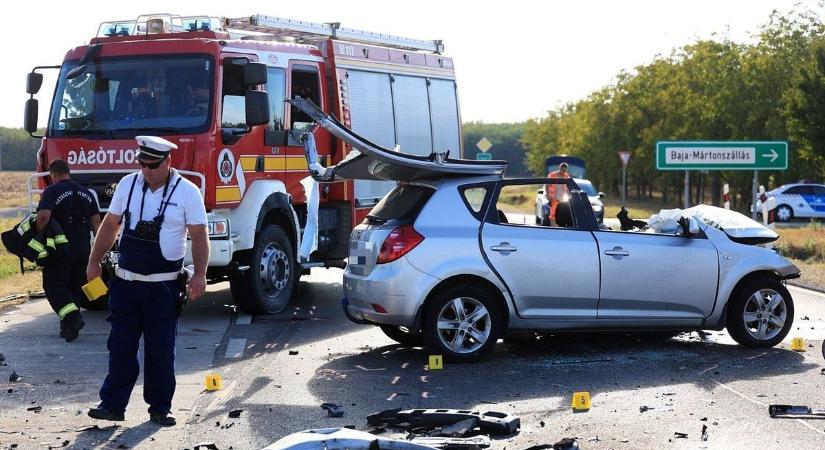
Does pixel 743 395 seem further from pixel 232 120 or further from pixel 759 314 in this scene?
pixel 232 120

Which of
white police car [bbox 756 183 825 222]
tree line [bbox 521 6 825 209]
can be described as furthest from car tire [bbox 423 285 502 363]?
tree line [bbox 521 6 825 209]

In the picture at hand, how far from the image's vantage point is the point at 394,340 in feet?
39.1

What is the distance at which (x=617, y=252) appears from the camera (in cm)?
1087

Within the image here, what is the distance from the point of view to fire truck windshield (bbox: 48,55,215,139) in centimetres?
1328

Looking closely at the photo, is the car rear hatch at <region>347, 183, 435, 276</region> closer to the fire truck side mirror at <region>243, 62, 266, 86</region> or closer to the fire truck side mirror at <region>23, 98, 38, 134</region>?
the fire truck side mirror at <region>243, 62, 266, 86</region>

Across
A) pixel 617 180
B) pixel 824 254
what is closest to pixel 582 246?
pixel 824 254

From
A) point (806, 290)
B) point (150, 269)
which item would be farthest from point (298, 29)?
point (150, 269)

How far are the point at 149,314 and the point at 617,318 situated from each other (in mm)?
4445

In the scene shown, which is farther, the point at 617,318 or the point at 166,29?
the point at 166,29

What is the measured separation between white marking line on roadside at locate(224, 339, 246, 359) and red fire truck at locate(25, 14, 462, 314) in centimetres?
135

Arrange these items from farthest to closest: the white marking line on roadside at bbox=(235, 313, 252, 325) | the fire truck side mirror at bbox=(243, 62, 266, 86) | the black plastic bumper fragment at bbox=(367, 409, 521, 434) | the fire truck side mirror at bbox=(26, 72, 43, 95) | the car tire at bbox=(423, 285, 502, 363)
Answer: the fire truck side mirror at bbox=(26, 72, 43, 95) < the white marking line on roadside at bbox=(235, 313, 252, 325) < the fire truck side mirror at bbox=(243, 62, 266, 86) < the car tire at bbox=(423, 285, 502, 363) < the black plastic bumper fragment at bbox=(367, 409, 521, 434)

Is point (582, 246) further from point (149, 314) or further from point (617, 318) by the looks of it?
point (149, 314)

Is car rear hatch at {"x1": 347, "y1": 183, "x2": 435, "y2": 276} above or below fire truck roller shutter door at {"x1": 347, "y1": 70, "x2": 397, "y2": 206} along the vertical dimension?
below

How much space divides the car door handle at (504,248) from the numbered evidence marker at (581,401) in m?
2.32
